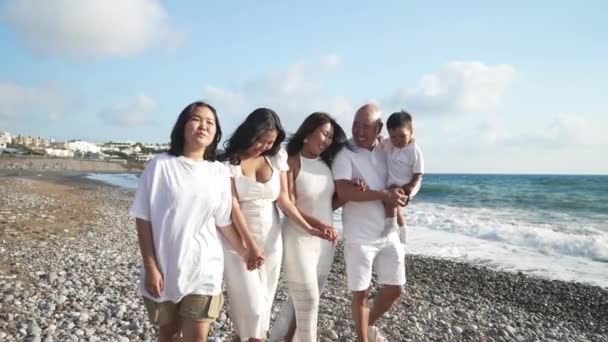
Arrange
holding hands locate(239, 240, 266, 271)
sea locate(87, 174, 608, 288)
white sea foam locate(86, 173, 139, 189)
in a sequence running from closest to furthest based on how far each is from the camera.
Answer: holding hands locate(239, 240, 266, 271) → sea locate(87, 174, 608, 288) → white sea foam locate(86, 173, 139, 189)

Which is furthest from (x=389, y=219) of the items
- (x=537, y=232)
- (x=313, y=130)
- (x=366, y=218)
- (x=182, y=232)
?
(x=537, y=232)

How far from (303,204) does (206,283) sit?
1257mm

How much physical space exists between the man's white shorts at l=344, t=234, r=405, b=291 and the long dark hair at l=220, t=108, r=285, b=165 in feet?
4.37

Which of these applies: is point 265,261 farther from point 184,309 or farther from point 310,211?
point 184,309

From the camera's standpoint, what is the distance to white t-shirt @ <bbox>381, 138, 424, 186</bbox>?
4012 millimetres

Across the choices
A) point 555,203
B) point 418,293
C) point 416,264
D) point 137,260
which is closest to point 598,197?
point 555,203

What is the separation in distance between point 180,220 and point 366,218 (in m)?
1.85

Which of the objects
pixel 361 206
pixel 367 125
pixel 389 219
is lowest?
pixel 389 219

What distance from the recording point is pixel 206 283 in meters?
2.57

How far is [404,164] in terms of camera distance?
4043mm

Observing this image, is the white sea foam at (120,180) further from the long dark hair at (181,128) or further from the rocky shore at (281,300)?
the long dark hair at (181,128)

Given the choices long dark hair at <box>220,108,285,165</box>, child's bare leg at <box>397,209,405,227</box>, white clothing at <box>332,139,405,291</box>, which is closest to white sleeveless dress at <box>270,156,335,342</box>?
white clothing at <box>332,139,405,291</box>

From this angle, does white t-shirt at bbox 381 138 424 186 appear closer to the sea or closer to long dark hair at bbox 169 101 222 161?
long dark hair at bbox 169 101 222 161

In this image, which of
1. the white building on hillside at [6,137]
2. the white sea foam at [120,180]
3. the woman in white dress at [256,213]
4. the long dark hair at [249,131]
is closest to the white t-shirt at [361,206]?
the woman in white dress at [256,213]
